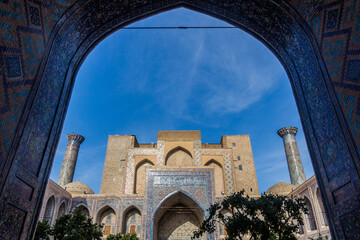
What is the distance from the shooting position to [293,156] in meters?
21.8

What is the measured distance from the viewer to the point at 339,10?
3287mm

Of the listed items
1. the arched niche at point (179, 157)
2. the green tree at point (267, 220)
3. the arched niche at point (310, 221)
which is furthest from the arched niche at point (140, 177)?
the green tree at point (267, 220)

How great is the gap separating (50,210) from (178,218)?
7188 mm

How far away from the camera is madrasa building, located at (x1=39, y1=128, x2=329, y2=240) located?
44.0ft

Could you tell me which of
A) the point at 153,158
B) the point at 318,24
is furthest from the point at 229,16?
the point at 153,158

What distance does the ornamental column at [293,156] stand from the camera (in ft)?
68.6

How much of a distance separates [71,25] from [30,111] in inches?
71.7

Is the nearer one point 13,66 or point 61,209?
point 13,66

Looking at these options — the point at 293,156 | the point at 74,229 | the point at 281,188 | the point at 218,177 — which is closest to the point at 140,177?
the point at 218,177

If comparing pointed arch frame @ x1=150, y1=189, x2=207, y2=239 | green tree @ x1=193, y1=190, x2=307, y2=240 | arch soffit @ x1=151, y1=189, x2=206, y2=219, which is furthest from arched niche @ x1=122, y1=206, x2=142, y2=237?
green tree @ x1=193, y1=190, x2=307, y2=240

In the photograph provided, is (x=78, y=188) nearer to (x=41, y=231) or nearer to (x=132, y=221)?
(x=132, y=221)

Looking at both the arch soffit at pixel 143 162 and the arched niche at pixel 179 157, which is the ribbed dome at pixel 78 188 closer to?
the arch soffit at pixel 143 162

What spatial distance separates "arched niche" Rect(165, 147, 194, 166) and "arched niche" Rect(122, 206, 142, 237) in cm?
507

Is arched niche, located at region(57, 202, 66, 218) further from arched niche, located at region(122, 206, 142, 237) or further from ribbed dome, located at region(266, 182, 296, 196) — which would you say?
ribbed dome, located at region(266, 182, 296, 196)
